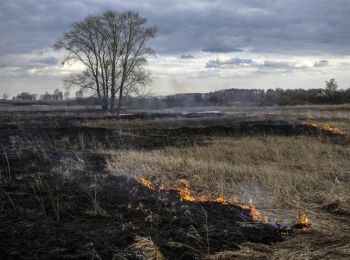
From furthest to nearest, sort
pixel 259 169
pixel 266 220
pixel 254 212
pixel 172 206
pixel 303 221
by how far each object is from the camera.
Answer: pixel 259 169 < pixel 254 212 < pixel 172 206 < pixel 266 220 < pixel 303 221

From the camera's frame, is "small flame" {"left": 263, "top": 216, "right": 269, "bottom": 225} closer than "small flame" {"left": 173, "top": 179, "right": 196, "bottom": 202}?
Yes

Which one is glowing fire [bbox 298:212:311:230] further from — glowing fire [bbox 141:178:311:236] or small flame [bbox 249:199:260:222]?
small flame [bbox 249:199:260:222]

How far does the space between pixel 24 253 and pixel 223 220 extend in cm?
286

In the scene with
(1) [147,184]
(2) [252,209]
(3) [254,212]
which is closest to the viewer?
(3) [254,212]

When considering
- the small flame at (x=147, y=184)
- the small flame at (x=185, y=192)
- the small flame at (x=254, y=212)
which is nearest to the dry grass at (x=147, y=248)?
the small flame at (x=254, y=212)

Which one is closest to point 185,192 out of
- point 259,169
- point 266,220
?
point 266,220

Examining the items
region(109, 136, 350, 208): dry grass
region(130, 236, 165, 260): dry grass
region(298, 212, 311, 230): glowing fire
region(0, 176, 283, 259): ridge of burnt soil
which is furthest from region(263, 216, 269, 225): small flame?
region(130, 236, 165, 260): dry grass

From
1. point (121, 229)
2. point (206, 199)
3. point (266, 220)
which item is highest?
point (121, 229)

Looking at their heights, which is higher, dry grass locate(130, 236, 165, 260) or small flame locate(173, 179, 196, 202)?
dry grass locate(130, 236, 165, 260)

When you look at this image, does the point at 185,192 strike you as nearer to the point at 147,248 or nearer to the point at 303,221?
the point at 303,221

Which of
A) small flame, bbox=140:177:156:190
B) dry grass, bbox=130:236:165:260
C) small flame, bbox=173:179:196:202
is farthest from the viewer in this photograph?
small flame, bbox=140:177:156:190

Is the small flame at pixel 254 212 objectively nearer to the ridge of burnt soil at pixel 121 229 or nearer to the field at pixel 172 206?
the field at pixel 172 206

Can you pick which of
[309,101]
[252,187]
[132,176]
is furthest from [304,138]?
[309,101]

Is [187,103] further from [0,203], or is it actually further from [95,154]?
[0,203]
